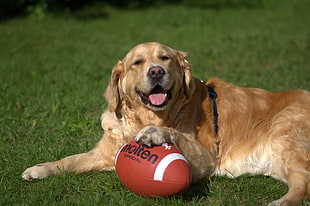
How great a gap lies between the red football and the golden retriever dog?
33cm

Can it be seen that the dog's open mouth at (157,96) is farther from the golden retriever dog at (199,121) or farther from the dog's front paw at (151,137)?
the dog's front paw at (151,137)

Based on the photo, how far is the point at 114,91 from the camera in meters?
4.56

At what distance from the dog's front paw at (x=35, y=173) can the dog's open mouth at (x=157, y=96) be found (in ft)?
4.70

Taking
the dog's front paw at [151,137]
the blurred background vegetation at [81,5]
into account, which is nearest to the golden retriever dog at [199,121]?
the dog's front paw at [151,137]

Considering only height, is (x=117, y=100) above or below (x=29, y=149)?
above

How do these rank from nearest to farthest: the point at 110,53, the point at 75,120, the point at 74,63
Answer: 1. the point at 75,120
2. the point at 74,63
3. the point at 110,53

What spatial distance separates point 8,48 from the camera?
32.3ft

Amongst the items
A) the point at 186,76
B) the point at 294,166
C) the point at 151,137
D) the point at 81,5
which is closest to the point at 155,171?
the point at 151,137

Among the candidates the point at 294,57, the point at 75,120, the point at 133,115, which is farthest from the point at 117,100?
the point at 294,57

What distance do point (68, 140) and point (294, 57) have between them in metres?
6.26

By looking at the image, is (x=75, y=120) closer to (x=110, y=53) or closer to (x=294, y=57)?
(x=110, y=53)

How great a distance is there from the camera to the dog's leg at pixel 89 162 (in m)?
4.38

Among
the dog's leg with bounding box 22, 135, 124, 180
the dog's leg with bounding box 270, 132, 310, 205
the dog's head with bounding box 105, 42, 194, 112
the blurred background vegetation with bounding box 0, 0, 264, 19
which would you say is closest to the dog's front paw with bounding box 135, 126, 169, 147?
the dog's head with bounding box 105, 42, 194, 112

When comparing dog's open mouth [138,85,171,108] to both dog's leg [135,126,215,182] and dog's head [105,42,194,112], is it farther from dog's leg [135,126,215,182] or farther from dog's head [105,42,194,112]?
dog's leg [135,126,215,182]
